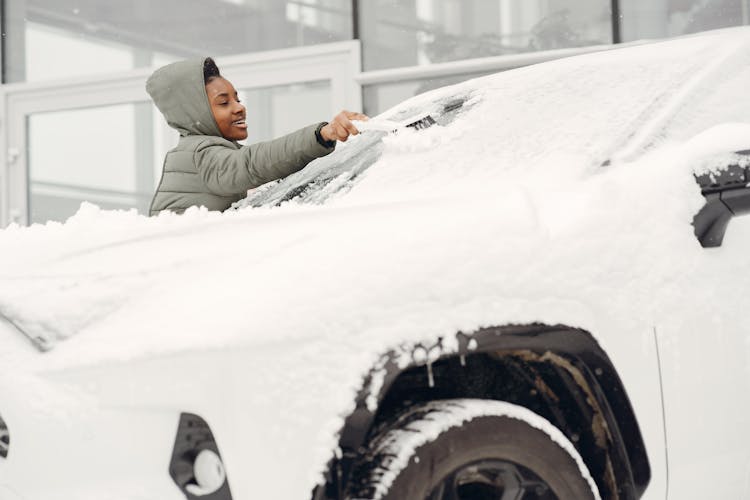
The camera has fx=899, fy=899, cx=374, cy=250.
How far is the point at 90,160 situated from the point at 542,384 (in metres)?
6.89

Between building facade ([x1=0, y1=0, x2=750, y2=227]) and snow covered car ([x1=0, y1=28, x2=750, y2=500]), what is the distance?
4.68 metres

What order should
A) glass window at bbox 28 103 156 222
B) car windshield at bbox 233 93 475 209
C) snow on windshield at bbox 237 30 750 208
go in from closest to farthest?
snow on windshield at bbox 237 30 750 208 < car windshield at bbox 233 93 475 209 < glass window at bbox 28 103 156 222

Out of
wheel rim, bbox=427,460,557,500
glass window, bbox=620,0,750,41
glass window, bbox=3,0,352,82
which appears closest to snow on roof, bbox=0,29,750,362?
wheel rim, bbox=427,460,557,500

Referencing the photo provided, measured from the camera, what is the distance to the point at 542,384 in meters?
1.96

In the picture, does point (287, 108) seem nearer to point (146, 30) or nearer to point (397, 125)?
point (146, 30)

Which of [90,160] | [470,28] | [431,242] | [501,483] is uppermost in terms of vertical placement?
[470,28]

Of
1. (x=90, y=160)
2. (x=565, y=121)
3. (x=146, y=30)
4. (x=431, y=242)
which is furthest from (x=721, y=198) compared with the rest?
(x=90, y=160)

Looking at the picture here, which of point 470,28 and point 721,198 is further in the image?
point 470,28

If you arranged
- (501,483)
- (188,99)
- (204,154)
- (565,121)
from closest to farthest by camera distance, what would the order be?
(501,483)
(565,121)
(204,154)
(188,99)

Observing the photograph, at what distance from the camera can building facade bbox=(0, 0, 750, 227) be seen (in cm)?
676

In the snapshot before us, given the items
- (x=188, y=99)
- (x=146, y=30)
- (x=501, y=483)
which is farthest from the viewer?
(x=146, y=30)

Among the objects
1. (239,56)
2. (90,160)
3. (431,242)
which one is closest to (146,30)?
(239,56)

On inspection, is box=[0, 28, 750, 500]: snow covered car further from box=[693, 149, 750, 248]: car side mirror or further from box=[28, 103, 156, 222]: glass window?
box=[28, 103, 156, 222]: glass window

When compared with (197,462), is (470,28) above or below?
above
